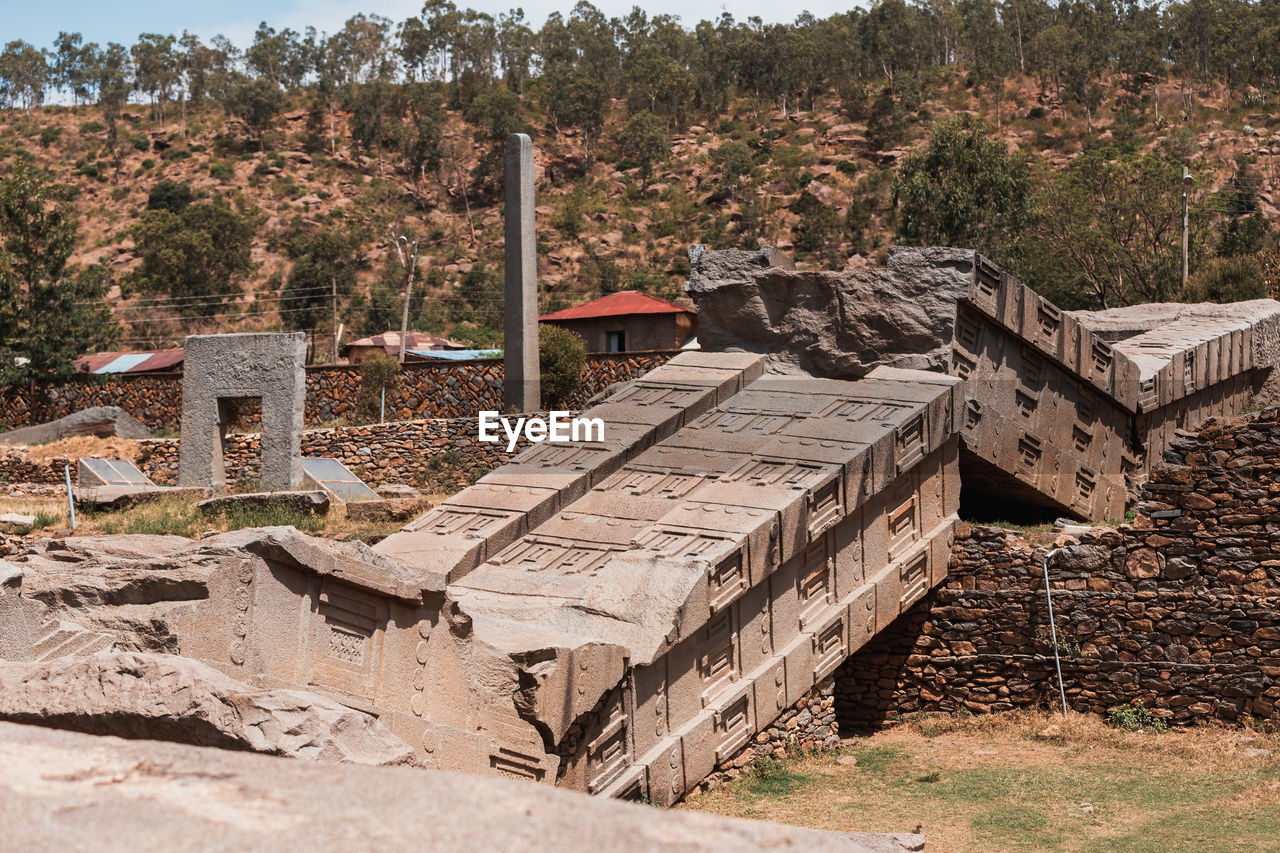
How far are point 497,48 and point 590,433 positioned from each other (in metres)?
57.8

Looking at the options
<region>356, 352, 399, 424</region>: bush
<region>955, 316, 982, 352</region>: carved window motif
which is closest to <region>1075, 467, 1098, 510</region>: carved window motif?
<region>955, 316, 982, 352</region>: carved window motif

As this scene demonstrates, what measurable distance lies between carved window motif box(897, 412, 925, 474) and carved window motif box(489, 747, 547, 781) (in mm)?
3630

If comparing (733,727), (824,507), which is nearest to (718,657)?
Answer: (733,727)

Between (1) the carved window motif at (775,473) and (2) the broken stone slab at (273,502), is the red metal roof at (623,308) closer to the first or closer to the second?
(2) the broken stone slab at (273,502)

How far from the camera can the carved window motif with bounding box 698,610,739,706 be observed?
25.4 feet

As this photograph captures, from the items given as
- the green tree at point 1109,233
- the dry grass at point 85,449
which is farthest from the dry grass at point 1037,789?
the green tree at point 1109,233

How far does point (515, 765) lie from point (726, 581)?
5.99 ft

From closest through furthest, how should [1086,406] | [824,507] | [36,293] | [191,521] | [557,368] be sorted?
[824,507]
[1086,406]
[191,521]
[557,368]
[36,293]

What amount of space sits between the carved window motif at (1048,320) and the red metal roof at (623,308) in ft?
56.0

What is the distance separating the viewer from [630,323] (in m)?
28.5

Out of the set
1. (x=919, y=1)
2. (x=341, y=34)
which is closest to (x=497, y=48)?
(x=341, y=34)

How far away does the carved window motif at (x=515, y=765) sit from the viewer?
249 inches

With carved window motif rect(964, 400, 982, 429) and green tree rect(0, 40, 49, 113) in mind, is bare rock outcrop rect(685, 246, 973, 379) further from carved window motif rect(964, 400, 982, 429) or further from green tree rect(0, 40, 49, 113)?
green tree rect(0, 40, 49, 113)

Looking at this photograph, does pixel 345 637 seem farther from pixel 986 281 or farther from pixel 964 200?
pixel 964 200
